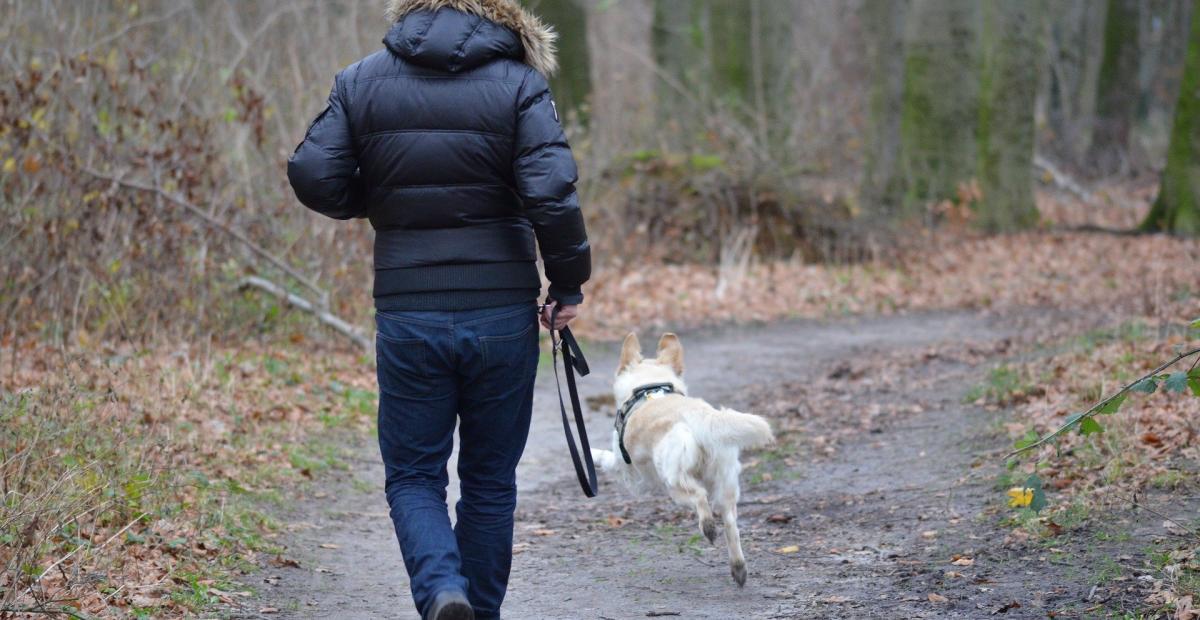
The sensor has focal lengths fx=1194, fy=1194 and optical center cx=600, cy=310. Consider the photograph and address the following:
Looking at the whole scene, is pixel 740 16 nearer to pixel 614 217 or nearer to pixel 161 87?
pixel 614 217

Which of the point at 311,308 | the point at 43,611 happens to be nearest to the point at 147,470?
the point at 43,611

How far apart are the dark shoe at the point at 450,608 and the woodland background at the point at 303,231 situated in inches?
54.8

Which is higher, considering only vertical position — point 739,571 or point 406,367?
point 406,367

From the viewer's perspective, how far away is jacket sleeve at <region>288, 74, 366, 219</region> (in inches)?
164

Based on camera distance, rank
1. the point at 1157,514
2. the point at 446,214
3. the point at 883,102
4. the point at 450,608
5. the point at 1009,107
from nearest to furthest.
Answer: the point at 450,608 → the point at 446,214 → the point at 1157,514 → the point at 1009,107 → the point at 883,102

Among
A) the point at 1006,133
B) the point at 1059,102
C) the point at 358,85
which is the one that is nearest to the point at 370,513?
the point at 358,85

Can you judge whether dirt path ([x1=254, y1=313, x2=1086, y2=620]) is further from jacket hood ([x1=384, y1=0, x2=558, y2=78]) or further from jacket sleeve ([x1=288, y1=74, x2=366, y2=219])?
jacket hood ([x1=384, y1=0, x2=558, y2=78])

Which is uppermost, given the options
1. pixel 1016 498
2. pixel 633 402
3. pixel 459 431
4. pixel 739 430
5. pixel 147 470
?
pixel 459 431

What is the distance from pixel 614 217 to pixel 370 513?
936 cm

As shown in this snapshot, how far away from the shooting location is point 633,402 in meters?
5.98

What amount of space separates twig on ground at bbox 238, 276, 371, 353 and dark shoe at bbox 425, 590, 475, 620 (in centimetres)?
683

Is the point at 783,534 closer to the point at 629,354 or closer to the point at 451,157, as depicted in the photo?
the point at 629,354

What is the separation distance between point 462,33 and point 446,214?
0.62 m

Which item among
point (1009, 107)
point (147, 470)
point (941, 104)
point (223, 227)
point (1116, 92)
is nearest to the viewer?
point (147, 470)
